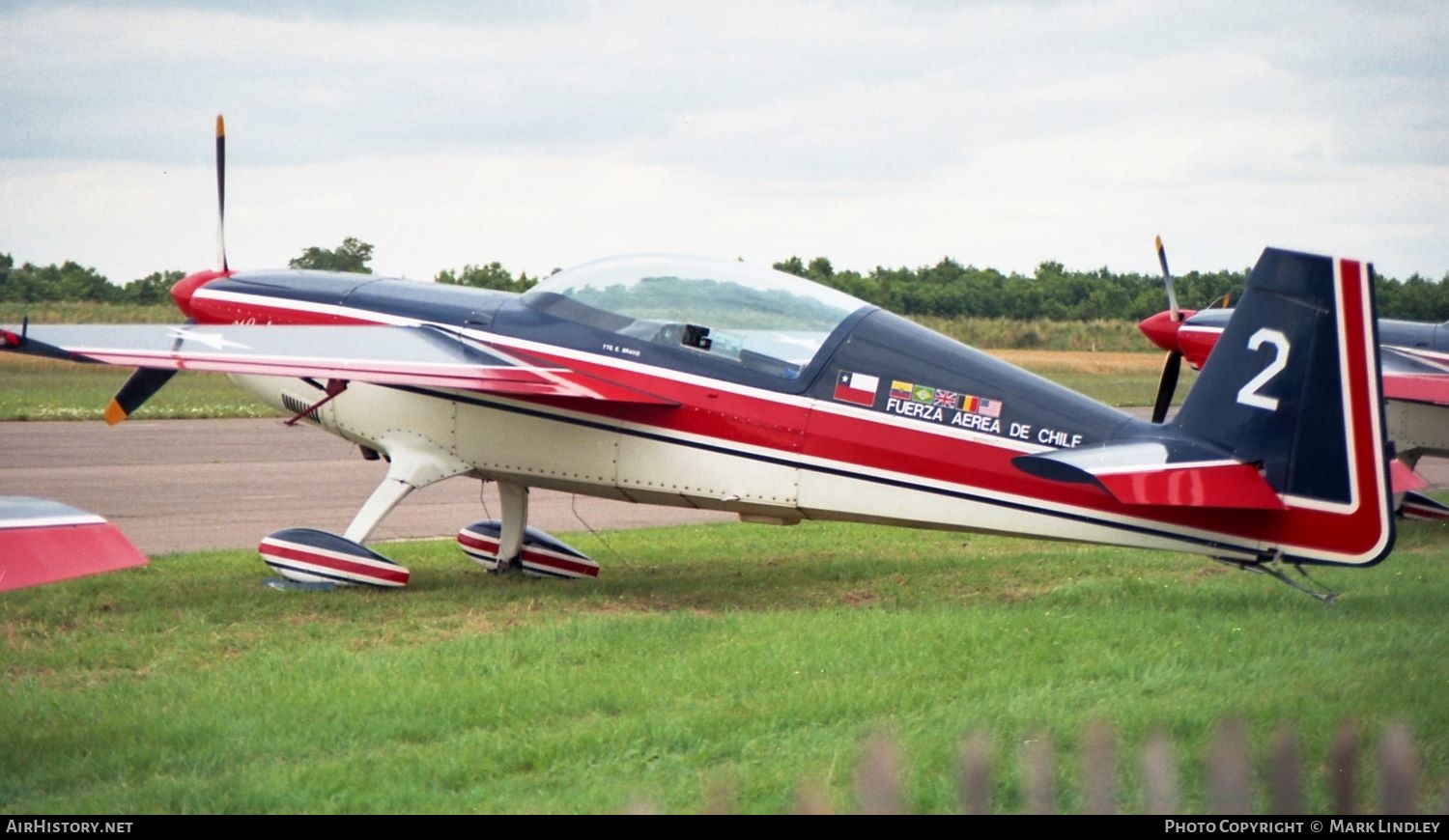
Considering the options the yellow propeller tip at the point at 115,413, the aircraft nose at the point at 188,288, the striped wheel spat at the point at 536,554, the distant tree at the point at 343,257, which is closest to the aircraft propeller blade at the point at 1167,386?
the striped wheel spat at the point at 536,554

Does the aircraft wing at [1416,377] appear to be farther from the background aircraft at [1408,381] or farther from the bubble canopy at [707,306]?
the bubble canopy at [707,306]

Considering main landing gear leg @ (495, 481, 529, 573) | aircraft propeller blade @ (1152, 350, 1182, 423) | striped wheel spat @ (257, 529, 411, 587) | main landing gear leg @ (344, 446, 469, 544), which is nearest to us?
striped wheel spat @ (257, 529, 411, 587)

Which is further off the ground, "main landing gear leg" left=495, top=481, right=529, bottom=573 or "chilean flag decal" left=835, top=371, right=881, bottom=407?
"chilean flag decal" left=835, top=371, right=881, bottom=407

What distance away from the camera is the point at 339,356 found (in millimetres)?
9688

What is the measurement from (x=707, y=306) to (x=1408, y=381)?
794 cm

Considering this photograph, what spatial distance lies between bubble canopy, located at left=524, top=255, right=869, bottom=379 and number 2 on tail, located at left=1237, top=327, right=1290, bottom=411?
266cm

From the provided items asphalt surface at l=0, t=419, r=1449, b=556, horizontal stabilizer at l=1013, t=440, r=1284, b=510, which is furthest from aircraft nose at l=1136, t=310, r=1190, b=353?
horizontal stabilizer at l=1013, t=440, r=1284, b=510

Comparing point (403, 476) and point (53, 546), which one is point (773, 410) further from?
point (53, 546)

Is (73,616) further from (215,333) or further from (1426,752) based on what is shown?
(1426,752)

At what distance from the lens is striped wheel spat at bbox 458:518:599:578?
36.5 feet

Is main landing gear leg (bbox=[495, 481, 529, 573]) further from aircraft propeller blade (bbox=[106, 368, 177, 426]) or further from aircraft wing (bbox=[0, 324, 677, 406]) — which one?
aircraft propeller blade (bbox=[106, 368, 177, 426])

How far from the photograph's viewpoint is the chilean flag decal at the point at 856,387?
371 inches

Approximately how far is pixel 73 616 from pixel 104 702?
2.67 m

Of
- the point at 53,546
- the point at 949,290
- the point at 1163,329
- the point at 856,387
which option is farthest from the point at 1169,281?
the point at 949,290
